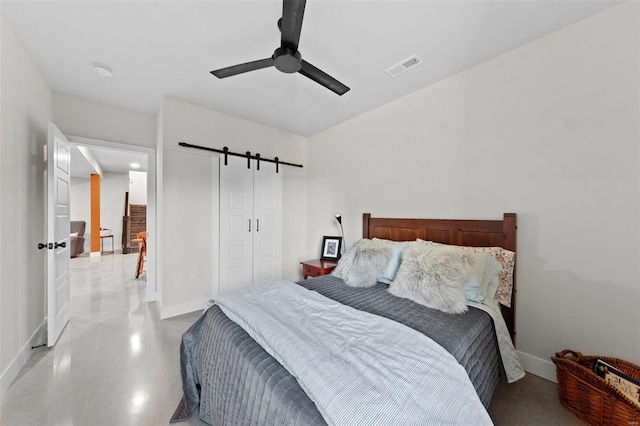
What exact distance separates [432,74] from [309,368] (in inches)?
105

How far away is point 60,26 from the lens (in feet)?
6.08

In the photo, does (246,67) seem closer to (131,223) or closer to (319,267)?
(319,267)

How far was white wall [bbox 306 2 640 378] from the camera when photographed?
162cm

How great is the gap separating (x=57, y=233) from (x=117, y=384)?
1.63m

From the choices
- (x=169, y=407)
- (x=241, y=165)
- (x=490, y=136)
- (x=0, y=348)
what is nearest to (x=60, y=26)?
(x=241, y=165)

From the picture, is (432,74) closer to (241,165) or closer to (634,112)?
(634,112)

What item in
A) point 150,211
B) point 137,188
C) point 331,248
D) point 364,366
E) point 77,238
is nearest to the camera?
point 364,366

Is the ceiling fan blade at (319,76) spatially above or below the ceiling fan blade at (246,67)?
below

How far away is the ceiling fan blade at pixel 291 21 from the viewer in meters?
1.20

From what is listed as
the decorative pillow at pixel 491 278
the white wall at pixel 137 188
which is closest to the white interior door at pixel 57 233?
the decorative pillow at pixel 491 278

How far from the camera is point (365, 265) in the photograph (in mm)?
2234

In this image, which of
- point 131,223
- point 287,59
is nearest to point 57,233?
point 287,59

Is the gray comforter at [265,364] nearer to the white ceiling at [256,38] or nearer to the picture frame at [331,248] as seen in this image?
the picture frame at [331,248]

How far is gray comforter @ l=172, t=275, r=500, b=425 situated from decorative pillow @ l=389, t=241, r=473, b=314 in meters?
0.07
